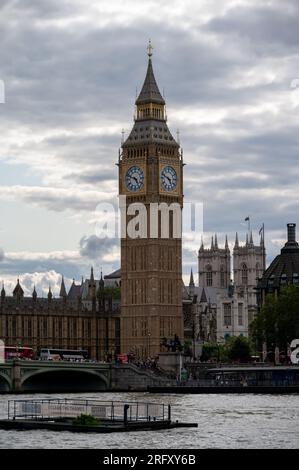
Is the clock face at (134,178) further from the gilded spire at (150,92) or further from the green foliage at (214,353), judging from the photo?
the green foliage at (214,353)

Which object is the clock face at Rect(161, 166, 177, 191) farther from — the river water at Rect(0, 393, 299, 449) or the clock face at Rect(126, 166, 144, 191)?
the river water at Rect(0, 393, 299, 449)

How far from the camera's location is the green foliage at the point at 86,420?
6959cm

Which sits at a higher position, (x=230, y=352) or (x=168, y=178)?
(x=168, y=178)

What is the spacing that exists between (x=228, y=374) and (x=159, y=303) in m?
29.7

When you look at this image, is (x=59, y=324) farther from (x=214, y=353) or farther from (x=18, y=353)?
(x=18, y=353)

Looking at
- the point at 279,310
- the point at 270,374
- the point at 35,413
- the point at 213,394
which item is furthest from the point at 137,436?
the point at 279,310

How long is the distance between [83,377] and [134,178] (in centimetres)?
3539

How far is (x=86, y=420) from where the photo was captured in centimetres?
6981

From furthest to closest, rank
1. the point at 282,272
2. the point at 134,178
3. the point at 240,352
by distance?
the point at 282,272 < the point at 240,352 < the point at 134,178

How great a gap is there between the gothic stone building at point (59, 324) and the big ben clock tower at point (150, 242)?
4.82m

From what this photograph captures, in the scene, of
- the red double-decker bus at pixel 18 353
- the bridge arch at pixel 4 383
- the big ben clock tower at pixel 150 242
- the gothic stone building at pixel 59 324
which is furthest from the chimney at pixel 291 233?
the bridge arch at pixel 4 383

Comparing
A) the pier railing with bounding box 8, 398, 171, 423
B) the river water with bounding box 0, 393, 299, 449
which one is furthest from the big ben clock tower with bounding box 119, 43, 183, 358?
the pier railing with bounding box 8, 398, 171, 423

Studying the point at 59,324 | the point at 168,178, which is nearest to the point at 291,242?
the point at 168,178

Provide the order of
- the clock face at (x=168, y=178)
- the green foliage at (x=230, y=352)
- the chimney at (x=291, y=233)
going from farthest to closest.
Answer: the chimney at (x=291, y=233)
the green foliage at (x=230, y=352)
the clock face at (x=168, y=178)
